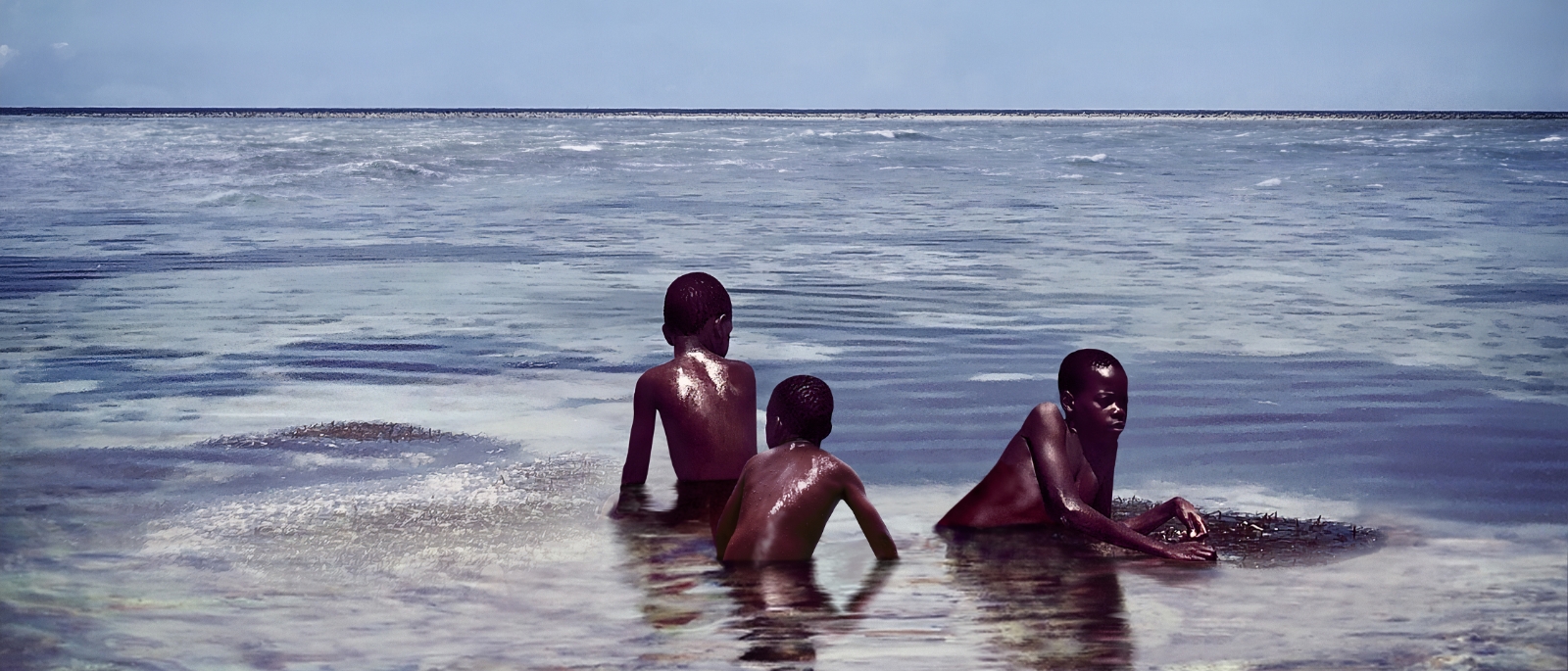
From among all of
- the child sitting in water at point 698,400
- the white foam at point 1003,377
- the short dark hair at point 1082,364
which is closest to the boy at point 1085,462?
the short dark hair at point 1082,364

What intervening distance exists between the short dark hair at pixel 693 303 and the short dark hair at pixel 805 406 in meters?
1.05

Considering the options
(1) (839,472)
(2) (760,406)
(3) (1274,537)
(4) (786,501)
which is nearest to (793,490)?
(4) (786,501)

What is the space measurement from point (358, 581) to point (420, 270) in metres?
11.0

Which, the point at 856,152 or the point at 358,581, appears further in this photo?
the point at 856,152

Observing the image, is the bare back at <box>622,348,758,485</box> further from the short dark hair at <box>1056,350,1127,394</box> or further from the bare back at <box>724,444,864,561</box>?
the short dark hair at <box>1056,350,1127,394</box>

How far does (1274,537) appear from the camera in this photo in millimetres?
5746

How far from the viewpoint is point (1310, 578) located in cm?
517

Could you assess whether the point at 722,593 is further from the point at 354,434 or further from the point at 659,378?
the point at 354,434

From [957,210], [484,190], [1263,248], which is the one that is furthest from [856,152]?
[1263,248]

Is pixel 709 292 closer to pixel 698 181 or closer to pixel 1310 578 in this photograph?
pixel 1310 578

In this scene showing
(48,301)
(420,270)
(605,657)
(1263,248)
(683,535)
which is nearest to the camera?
(605,657)

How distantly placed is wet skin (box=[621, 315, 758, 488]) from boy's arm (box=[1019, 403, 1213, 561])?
124 cm

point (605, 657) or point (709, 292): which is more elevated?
point (709, 292)

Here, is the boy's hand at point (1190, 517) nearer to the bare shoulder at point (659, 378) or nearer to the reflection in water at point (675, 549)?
the reflection in water at point (675, 549)
